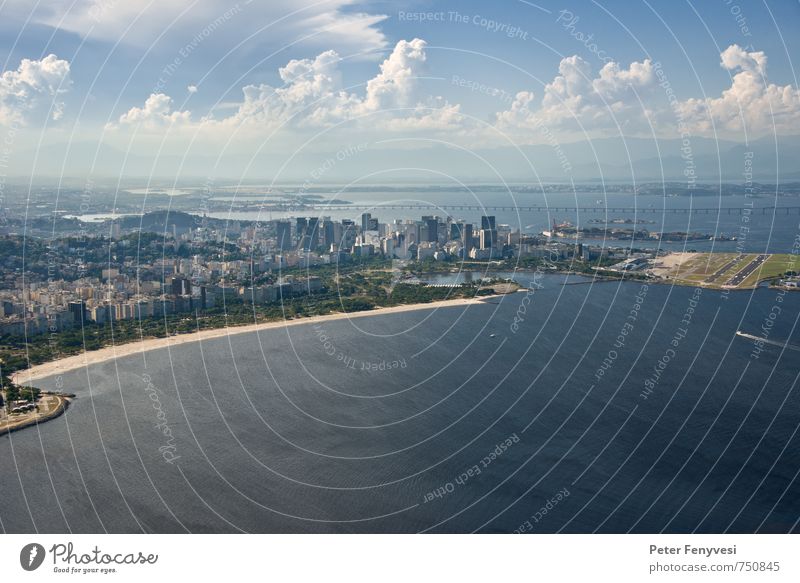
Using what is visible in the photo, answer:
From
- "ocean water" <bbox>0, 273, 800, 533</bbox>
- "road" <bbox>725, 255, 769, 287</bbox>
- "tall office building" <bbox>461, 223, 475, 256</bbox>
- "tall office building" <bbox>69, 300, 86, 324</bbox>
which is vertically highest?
"tall office building" <bbox>461, 223, 475, 256</bbox>

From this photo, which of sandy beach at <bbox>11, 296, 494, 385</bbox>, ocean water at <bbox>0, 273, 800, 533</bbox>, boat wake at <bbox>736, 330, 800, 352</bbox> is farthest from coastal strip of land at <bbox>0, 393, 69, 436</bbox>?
boat wake at <bbox>736, 330, 800, 352</bbox>

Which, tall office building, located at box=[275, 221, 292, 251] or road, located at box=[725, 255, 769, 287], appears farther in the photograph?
tall office building, located at box=[275, 221, 292, 251]

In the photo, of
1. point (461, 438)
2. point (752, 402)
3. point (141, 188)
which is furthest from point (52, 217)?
point (752, 402)

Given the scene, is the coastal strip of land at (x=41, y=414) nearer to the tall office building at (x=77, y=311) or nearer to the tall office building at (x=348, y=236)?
the tall office building at (x=77, y=311)

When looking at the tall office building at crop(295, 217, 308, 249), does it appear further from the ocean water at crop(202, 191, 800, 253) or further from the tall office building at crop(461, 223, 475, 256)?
the tall office building at crop(461, 223, 475, 256)

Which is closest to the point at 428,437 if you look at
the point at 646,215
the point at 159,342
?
the point at 159,342

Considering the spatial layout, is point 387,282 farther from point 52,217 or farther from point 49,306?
point 52,217

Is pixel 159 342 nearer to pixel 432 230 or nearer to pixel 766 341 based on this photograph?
pixel 766 341

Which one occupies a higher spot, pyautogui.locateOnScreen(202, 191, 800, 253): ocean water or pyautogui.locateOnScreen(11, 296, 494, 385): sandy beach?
pyautogui.locateOnScreen(202, 191, 800, 253): ocean water
